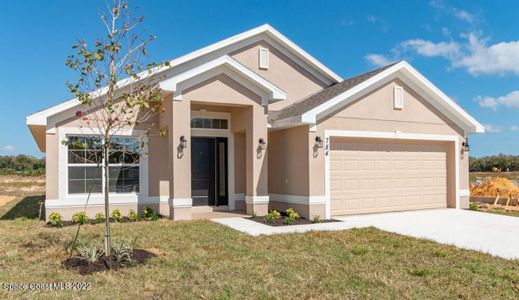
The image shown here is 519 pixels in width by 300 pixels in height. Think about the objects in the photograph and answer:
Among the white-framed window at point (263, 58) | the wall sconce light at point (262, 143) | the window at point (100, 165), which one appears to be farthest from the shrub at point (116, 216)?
the white-framed window at point (263, 58)

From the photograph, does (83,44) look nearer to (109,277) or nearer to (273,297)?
(109,277)

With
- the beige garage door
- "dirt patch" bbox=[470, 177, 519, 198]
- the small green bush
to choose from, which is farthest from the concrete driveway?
"dirt patch" bbox=[470, 177, 519, 198]

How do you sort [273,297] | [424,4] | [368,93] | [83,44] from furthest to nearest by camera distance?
[424,4]
[368,93]
[83,44]
[273,297]

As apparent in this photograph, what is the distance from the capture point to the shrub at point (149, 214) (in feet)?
37.9

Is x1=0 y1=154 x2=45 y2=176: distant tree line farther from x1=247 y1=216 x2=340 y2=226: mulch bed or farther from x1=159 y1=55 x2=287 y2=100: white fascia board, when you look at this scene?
x1=247 y1=216 x2=340 y2=226: mulch bed

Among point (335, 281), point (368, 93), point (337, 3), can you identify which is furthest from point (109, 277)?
point (337, 3)

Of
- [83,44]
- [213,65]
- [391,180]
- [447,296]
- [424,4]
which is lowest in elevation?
[447,296]

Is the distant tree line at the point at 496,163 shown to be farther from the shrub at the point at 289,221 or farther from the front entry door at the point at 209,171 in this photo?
the shrub at the point at 289,221

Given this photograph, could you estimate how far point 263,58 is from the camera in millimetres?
14828

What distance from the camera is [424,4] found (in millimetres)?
16844

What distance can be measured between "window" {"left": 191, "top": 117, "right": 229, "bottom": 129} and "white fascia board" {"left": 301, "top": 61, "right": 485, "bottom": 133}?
11.1ft

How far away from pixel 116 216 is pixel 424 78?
34.1 ft

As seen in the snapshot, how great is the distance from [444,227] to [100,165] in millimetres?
9617

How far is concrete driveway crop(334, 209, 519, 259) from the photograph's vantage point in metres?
8.15
